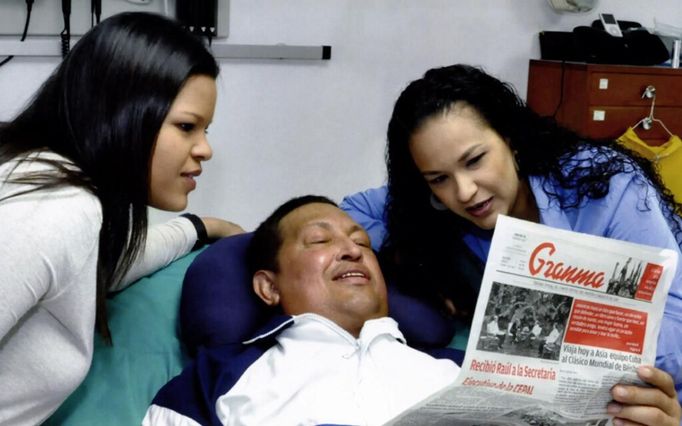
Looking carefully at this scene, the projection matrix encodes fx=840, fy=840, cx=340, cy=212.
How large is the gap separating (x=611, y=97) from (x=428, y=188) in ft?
5.39

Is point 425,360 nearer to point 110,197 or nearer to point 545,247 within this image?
point 545,247

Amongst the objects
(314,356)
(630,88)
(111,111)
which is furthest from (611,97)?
(111,111)

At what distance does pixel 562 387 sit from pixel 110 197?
2.42ft

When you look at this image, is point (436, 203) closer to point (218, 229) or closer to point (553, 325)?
point (218, 229)

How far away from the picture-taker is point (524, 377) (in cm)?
119

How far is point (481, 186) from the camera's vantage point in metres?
1.57

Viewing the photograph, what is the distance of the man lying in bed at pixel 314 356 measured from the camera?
143 centimetres

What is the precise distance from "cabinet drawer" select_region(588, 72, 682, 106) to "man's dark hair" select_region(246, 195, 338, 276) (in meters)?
1.72

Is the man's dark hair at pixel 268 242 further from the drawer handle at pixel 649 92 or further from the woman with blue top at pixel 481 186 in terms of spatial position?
the drawer handle at pixel 649 92

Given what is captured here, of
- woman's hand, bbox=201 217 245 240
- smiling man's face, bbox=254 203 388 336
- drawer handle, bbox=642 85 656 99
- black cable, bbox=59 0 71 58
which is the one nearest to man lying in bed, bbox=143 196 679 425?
smiling man's face, bbox=254 203 388 336

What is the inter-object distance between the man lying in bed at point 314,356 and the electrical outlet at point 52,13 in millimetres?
1306

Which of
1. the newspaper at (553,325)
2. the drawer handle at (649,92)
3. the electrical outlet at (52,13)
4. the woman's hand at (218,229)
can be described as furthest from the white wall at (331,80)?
the newspaper at (553,325)

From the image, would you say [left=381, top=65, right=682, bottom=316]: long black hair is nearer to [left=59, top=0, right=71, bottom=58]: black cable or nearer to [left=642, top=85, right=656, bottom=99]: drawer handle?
[left=59, top=0, right=71, bottom=58]: black cable

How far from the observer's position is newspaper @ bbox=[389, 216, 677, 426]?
1157 mm
